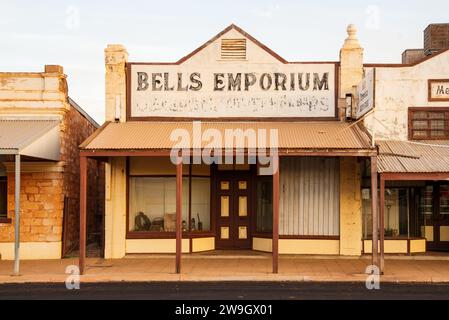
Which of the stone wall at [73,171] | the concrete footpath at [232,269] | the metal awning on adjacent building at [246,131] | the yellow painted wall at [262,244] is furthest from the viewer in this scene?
the stone wall at [73,171]

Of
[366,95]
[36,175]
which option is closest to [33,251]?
[36,175]

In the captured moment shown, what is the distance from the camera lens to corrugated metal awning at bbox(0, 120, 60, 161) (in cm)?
1570

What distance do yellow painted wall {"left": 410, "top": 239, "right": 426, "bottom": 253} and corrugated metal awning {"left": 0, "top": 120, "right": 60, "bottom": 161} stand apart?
33.6ft

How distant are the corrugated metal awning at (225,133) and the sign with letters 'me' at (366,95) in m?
0.60

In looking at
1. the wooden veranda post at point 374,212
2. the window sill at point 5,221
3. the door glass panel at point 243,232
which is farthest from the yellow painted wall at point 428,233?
the window sill at point 5,221

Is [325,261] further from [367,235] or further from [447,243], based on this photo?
[447,243]

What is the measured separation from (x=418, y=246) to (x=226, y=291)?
7574 millimetres

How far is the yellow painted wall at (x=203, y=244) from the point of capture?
18484mm

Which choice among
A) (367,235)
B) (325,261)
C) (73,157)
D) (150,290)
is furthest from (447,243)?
(73,157)

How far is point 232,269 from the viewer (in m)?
15.8

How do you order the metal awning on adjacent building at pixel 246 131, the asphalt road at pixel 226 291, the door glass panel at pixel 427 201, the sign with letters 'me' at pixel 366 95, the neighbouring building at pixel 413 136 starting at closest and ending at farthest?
the asphalt road at pixel 226 291 < the sign with letters 'me' at pixel 366 95 < the metal awning on adjacent building at pixel 246 131 < the neighbouring building at pixel 413 136 < the door glass panel at pixel 427 201

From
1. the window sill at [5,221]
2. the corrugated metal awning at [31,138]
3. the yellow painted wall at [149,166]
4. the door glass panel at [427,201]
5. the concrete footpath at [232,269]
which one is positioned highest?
the corrugated metal awning at [31,138]

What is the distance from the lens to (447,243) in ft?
61.3

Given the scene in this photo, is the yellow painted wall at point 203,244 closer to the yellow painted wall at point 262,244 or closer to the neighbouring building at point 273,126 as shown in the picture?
the neighbouring building at point 273,126
